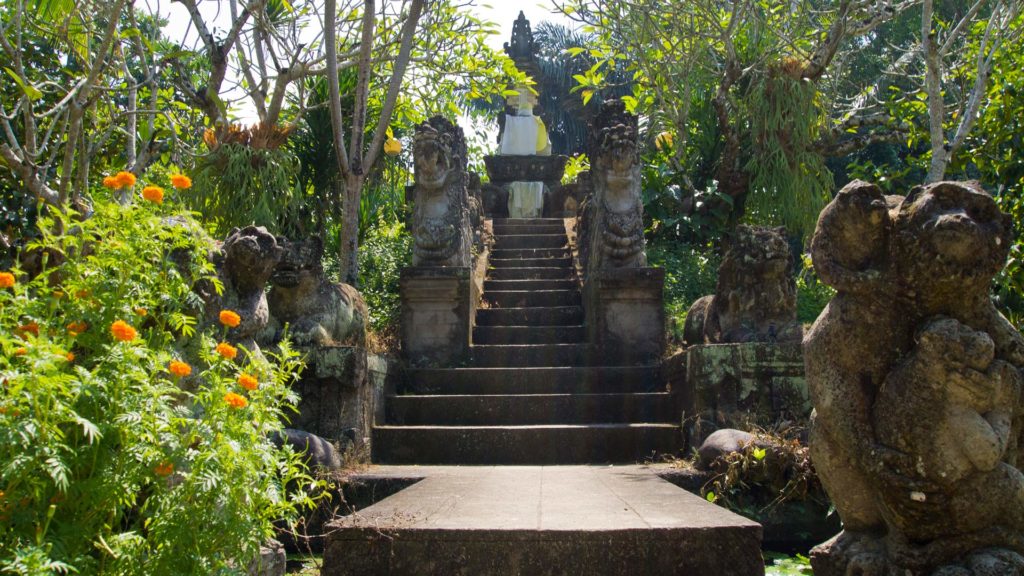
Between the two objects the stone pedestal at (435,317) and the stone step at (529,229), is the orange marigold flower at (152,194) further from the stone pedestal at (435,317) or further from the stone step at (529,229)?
the stone step at (529,229)

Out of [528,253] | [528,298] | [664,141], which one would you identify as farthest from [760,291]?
[664,141]

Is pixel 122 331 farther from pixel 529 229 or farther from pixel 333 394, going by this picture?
pixel 529 229

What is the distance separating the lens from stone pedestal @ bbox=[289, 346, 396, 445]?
5531 millimetres

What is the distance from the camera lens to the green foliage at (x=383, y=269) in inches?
328

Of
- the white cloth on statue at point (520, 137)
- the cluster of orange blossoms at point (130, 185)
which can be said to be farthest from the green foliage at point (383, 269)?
the cluster of orange blossoms at point (130, 185)

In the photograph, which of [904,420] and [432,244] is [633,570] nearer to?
[904,420]

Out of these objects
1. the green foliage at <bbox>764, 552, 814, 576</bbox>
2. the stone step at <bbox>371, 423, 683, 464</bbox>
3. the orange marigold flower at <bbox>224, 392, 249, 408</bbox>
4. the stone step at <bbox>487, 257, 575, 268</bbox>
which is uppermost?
the stone step at <bbox>487, 257, 575, 268</bbox>

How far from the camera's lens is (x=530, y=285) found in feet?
30.0

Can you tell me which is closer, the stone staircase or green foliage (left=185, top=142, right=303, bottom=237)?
the stone staircase

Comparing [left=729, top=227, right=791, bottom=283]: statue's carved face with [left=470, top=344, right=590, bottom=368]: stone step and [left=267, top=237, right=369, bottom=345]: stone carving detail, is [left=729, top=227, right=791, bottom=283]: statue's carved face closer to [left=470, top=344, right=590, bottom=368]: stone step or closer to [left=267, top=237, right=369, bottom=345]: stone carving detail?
[left=470, top=344, right=590, bottom=368]: stone step

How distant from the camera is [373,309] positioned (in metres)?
8.55

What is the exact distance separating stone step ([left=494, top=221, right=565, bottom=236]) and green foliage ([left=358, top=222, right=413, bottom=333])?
122cm

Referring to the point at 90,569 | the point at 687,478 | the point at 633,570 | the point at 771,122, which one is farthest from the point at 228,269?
the point at 771,122

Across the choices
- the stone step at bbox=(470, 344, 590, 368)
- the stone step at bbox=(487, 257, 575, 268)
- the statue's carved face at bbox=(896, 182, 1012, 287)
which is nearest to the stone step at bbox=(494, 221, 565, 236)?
the stone step at bbox=(487, 257, 575, 268)
